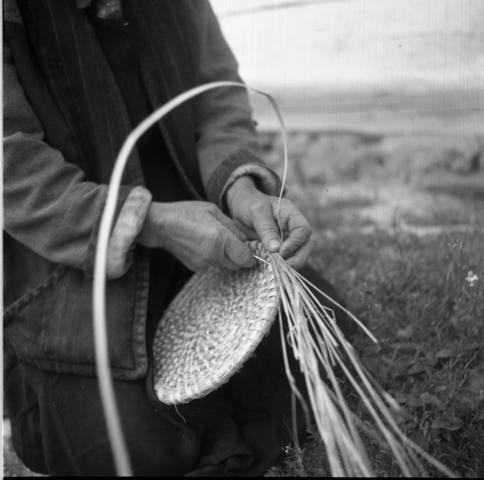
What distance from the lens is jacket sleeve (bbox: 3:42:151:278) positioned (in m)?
1.14

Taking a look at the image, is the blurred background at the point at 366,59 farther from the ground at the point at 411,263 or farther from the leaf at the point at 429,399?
the leaf at the point at 429,399

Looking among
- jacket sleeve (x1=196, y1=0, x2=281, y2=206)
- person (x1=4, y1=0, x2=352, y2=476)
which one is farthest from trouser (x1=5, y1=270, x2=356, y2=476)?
jacket sleeve (x1=196, y1=0, x2=281, y2=206)

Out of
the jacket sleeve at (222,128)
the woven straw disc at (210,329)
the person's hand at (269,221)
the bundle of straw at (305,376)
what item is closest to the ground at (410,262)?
the bundle of straw at (305,376)

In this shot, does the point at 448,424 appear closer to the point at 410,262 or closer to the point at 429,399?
the point at 429,399

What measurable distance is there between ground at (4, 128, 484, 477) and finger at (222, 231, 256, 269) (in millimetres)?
360

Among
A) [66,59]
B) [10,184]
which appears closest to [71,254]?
[10,184]

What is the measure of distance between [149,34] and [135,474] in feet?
2.92

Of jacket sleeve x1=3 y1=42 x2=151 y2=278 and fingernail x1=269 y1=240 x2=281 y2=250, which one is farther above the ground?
jacket sleeve x1=3 y1=42 x2=151 y2=278

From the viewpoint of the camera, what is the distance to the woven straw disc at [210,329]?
1.00 meters

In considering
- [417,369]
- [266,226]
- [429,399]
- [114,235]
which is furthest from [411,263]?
[114,235]

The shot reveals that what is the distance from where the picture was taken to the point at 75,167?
3.95 feet

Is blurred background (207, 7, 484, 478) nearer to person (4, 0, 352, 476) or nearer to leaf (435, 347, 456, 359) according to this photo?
leaf (435, 347, 456, 359)

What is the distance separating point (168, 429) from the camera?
1223mm

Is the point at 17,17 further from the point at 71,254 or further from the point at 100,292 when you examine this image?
the point at 100,292
